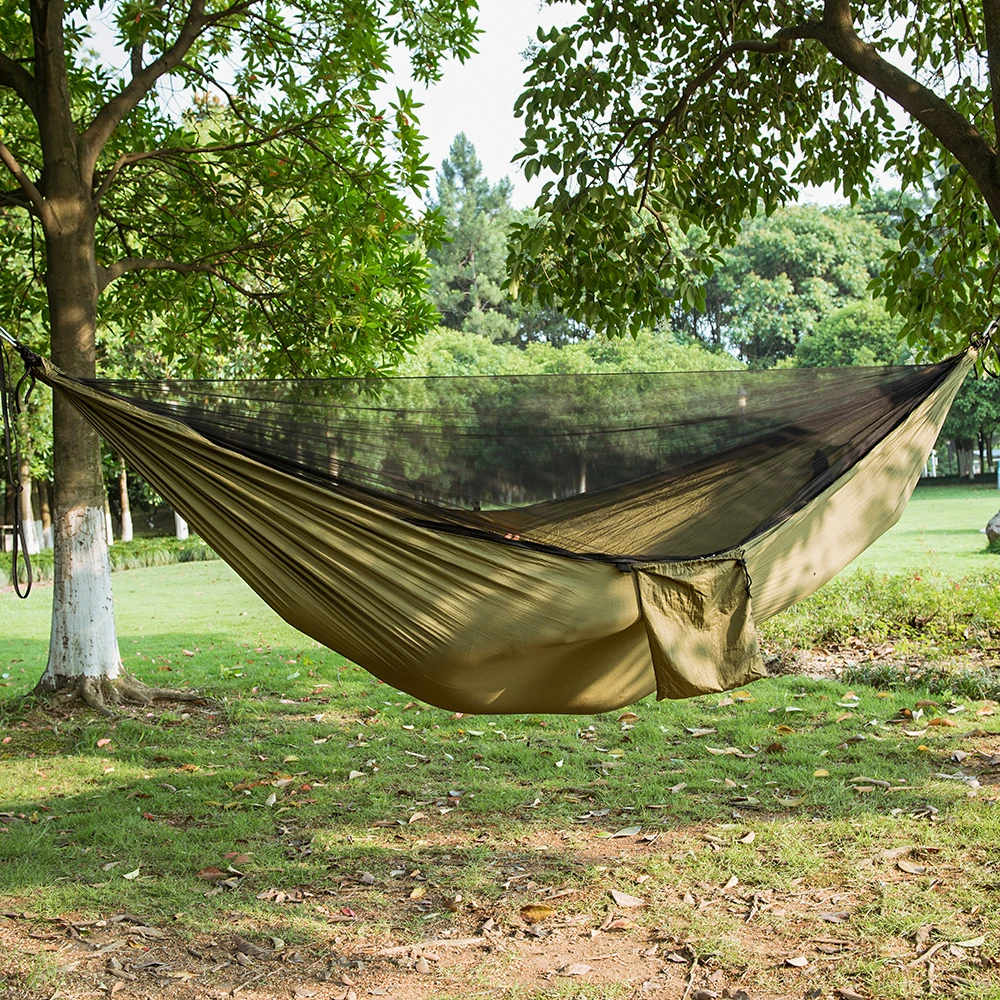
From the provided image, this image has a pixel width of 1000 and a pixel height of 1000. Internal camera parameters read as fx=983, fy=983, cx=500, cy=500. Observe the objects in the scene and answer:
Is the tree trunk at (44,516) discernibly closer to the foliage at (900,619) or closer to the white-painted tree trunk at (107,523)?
the white-painted tree trunk at (107,523)

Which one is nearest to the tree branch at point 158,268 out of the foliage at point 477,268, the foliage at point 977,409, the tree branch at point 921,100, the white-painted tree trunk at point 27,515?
the tree branch at point 921,100

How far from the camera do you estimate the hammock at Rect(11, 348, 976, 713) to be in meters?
2.27

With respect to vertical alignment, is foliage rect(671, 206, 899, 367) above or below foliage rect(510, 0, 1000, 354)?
above

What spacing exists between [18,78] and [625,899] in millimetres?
4268

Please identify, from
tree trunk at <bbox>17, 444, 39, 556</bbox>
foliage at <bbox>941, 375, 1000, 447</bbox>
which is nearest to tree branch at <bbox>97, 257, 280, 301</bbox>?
tree trunk at <bbox>17, 444, 39, 556</bbox>

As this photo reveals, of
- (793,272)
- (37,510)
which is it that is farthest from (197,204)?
(793,272)

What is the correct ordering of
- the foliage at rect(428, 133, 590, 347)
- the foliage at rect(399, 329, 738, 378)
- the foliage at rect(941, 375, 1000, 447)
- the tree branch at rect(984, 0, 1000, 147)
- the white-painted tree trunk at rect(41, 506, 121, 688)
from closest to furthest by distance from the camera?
the tree branch at rect(984, 0, 1000, 147) → the white-painted tree trunk at rect(41, 506, 121, 688) → the foliage at rect(941, 375, 1000, 447) → the foliage at rect(399, 329, 738, 378) → the foliage at rect(428, 133, 590, 347)

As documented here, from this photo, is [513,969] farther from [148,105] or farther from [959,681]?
[148,105]

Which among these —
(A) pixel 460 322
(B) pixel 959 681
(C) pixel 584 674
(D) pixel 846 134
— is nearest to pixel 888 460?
(C) pixel 584 674

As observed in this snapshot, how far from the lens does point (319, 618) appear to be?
2295 millimetres

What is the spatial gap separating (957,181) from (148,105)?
12.9ft

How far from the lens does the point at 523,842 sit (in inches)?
112

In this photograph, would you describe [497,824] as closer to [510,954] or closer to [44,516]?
[510,954]

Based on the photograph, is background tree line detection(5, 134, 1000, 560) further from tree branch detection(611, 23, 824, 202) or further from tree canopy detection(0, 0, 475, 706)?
tree branch detection(611, 23, 824, 202)
